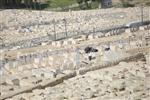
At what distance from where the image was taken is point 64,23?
50781mm

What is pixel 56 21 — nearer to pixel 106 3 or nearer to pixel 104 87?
pixel 106 3

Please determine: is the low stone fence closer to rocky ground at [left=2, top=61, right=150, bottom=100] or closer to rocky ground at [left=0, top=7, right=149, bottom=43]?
rocky ground at [left=0, top=7, right=149, bottom=43]

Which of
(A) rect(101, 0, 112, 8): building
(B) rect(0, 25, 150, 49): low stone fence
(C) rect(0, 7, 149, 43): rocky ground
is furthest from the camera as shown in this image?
(A) rect(101, 0, 112, 8): building

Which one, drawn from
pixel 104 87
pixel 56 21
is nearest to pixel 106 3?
pixel 56 21

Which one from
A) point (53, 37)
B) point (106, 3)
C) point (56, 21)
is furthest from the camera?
point (106, 3)

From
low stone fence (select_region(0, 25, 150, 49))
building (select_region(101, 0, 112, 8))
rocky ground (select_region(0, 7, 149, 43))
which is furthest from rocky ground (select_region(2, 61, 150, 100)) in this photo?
building (select_region(101, 0, 112, 8))

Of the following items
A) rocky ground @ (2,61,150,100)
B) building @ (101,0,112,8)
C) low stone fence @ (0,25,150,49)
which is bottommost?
building @ (101,0,112,8)

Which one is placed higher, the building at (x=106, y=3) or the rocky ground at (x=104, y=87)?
the rocky ground at (x=104, y=87)

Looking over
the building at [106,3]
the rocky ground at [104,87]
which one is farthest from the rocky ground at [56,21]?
the rocky ground at [104,87]

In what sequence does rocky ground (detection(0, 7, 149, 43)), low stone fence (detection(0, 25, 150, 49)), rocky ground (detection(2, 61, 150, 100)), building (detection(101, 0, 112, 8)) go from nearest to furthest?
rocky ground (detection(2, 61, 150, 100)) → low stone fence (detection(0, 25, 150, 49)) → rocky ground (detection(0, 7, 149, 43)) → building (detection(101, 0, 112, 8))

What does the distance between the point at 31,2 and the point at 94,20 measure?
65.0ft

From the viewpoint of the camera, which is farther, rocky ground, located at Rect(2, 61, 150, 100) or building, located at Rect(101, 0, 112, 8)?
building, located at Rect(101, 0, 112, 8)

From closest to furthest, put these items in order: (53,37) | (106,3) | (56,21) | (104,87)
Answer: (104,87) < (53,37) < (56,21) < (106,3)

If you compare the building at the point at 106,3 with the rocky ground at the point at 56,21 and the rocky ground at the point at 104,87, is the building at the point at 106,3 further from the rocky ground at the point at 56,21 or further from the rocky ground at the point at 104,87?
the rocky ground at the point at 104,87
